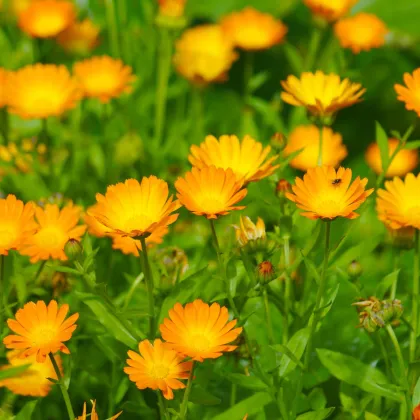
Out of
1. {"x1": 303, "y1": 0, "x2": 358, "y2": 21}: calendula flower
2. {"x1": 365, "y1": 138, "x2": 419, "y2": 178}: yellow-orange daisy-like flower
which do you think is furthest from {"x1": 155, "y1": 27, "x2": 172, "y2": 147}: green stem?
{"x1": 365, "y1": 138, "x2": 419, "y2": 178}: yellow-orange daisy-like flower

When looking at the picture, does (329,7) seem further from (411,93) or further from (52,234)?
(52,234)

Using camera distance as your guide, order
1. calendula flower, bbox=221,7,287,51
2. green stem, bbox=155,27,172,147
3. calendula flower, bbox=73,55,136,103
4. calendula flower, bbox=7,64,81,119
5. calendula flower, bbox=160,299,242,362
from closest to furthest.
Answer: calendula flower, bbox=160,299,242,362 < calendula flower, bbox=7,64,81,119 < calendula flower, bbox=73,55,136,103 < green stem, bbox=155,27,172,147 < calendula flower, bbox=221,7,287,51

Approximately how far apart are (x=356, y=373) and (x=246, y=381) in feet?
0.61

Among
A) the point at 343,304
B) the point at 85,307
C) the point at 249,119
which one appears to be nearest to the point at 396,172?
the point at 249,119

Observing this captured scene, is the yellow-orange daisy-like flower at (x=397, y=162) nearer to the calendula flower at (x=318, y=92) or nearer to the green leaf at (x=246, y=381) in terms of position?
the calendula flower at (x=318, y=92)

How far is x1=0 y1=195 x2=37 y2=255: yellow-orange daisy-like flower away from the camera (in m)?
1.14

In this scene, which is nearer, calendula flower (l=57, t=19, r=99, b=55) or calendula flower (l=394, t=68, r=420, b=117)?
calendula flower (l=394, t=68, r=420, b=117)

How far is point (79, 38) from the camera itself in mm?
2201

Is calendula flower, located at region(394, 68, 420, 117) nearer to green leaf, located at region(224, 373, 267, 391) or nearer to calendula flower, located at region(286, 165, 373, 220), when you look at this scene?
calendula flower, located at region(286, 165, 373, 220)

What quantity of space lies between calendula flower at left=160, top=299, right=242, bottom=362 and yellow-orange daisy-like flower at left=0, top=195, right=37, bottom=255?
0.23 meters

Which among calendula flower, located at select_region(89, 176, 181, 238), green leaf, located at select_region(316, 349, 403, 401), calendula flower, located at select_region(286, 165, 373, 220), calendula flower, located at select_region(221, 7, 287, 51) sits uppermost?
calendula flower, located at select_region(286, 165, 373, 220)

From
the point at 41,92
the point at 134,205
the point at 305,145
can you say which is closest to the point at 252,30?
the point at 305,145

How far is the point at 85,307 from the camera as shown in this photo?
1.51 metres

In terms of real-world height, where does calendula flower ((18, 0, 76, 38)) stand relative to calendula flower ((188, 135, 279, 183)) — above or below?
below
